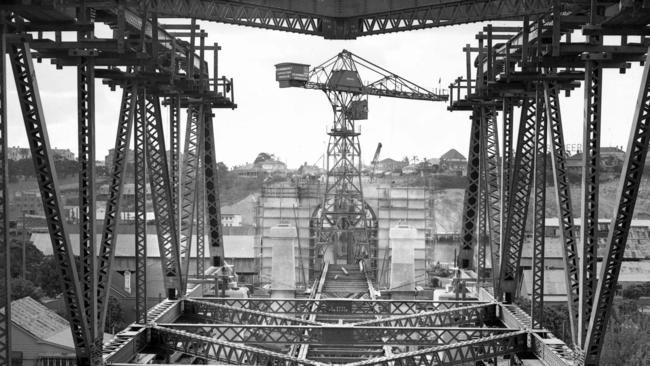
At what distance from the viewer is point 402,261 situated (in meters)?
38.2

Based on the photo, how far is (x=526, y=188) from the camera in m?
21.6

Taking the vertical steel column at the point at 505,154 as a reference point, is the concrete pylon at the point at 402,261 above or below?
below

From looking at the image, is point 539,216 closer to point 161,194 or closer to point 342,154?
point 161,194

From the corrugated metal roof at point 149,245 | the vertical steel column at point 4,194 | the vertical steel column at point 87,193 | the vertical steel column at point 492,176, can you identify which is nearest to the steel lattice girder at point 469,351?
the vertical steel column at point 87,193

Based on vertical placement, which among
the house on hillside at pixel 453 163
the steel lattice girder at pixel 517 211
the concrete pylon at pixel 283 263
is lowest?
the concrete pylon at pixel 283 263

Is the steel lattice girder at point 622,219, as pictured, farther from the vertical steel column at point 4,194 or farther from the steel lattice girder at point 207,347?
the vertical steel column at point 4,194

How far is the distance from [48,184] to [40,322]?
87.2 ft

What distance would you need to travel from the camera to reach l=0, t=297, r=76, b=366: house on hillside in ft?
116

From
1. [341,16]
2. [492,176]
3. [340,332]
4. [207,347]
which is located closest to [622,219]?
[340,332]

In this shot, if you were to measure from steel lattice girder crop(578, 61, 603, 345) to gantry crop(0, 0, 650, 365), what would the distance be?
23 millimetres

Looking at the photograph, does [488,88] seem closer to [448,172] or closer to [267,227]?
[267,227]

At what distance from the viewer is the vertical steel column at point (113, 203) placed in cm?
1543

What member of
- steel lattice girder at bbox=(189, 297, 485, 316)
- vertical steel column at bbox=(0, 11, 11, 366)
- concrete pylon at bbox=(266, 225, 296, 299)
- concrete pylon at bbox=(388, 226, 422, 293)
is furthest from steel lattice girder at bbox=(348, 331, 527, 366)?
concrete pylon at bbox=(266, 225, 296, 299)

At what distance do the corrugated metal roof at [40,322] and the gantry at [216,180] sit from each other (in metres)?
11.2
